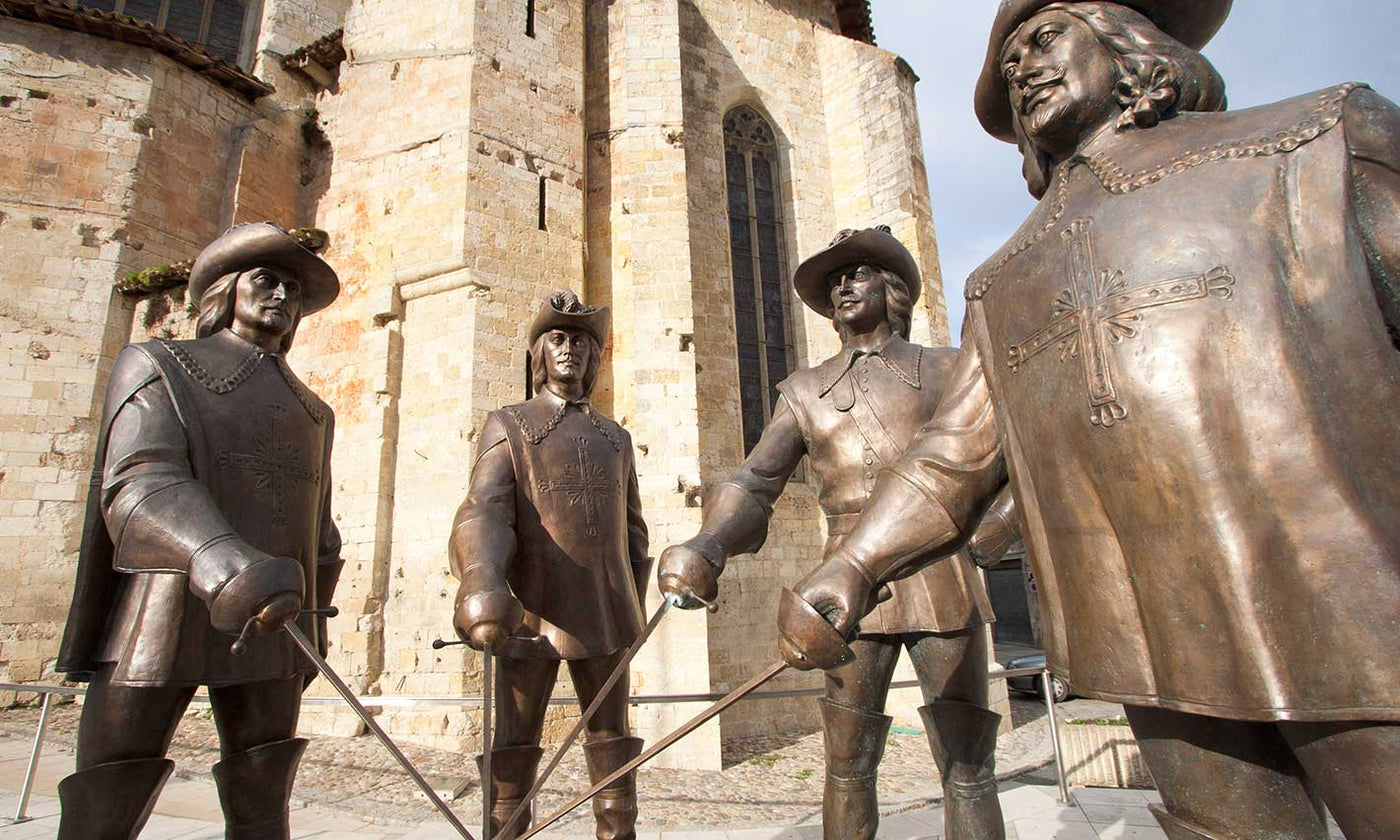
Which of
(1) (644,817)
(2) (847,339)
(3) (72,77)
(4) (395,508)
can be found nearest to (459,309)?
(4) (395,508)

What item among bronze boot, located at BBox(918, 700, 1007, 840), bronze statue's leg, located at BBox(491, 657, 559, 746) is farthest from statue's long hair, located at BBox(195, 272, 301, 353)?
bronze boot, located at BBox(918, 700, 1007, 840)

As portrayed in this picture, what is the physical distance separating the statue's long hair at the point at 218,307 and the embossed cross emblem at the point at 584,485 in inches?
40.3

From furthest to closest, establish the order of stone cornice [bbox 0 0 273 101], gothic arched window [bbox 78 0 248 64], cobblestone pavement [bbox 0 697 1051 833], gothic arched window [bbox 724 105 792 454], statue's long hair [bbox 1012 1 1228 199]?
1. gothic arched window [bbox 78 0 248 64]
2. gothic arched window [bbox 724 105 792 454]
3. stone cornice [bbox 0 0 273 101]
4. cobblestone pavement [bbox 0 697 1051 833]
5. statue's long hair [bbox 1012 1 1228 199]

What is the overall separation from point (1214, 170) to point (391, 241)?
821 centimetres

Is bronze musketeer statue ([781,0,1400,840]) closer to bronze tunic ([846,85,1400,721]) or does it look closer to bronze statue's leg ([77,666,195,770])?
bronze tunic ([846,85,1400,721])

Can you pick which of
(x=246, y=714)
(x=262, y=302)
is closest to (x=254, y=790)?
(x=246, y=714)

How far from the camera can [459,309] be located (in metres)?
7.30

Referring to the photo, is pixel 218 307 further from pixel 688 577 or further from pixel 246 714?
pixel 688 577

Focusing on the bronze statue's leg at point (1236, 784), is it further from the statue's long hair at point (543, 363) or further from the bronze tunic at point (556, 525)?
the statue's long hair at point (543, 363)

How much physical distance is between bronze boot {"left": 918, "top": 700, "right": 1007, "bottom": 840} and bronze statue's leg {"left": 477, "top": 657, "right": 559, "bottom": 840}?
1.31 meters

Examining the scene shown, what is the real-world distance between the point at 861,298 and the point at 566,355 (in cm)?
118

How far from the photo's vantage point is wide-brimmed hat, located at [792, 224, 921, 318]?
254cm

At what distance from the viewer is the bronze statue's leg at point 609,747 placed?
2.40 m

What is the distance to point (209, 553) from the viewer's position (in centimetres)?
159
